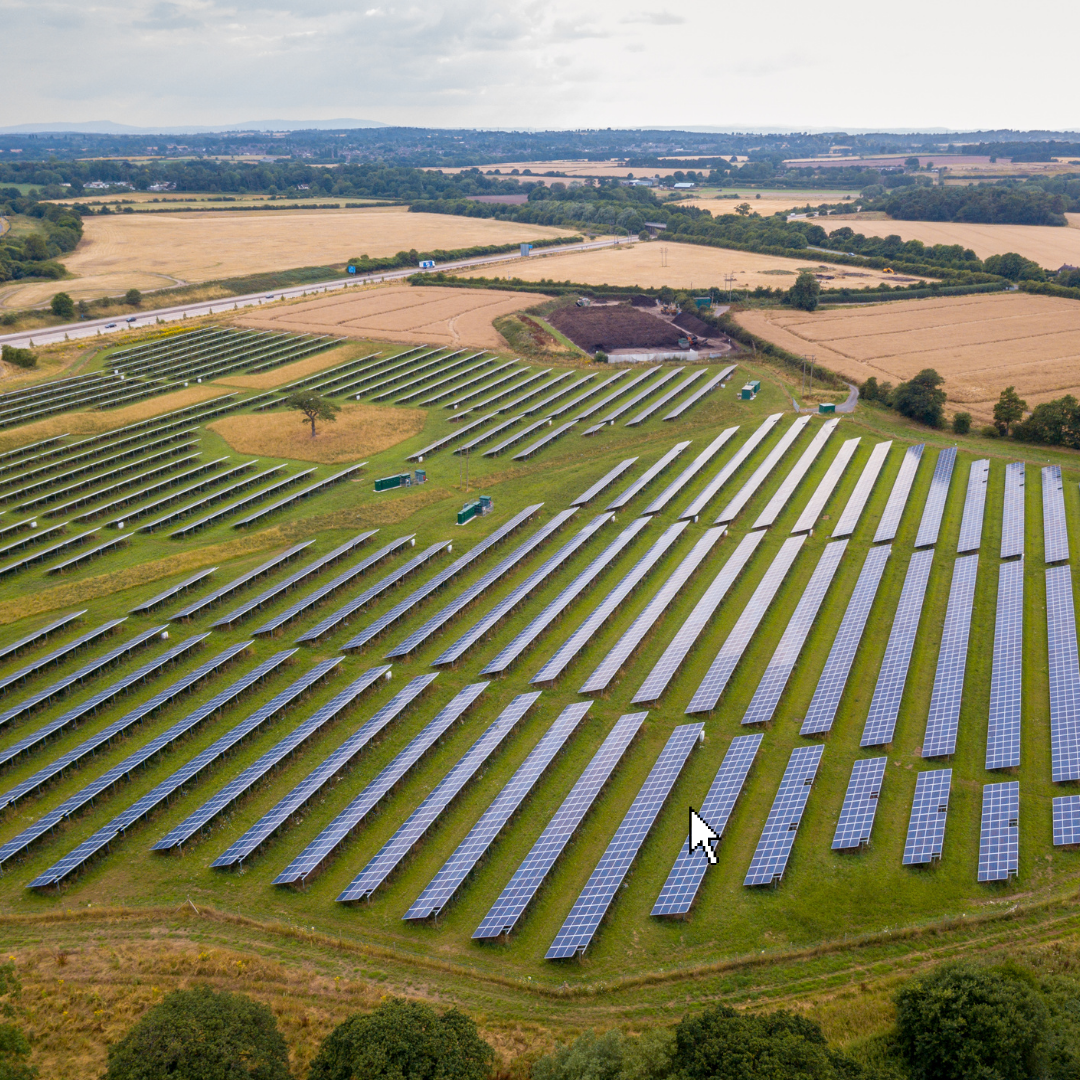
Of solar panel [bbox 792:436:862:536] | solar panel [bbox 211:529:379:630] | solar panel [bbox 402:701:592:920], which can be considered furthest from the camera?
solar panel [bbox 792:436:862:536]

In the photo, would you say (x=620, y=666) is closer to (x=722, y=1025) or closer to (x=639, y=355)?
(x=722, y=1025)

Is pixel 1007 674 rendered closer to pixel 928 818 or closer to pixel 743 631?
pixel 928 818

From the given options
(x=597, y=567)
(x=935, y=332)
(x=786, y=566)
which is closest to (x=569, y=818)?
(x=597, y=567)

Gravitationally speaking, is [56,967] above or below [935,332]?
below

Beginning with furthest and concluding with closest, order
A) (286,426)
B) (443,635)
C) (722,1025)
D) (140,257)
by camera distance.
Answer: (140,257) < (286,426) < (443,635) < (722,1025)

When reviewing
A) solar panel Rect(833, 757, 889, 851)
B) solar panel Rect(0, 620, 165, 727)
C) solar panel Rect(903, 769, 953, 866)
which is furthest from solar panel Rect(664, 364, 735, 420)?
solar panel Rect(0, 620, 165, 727)

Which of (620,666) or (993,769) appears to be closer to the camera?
(993,769)

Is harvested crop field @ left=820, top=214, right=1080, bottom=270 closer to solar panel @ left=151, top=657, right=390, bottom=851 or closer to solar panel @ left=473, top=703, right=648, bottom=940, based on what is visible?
solar panel @ left=473, top=703, right=648, bottom=940
